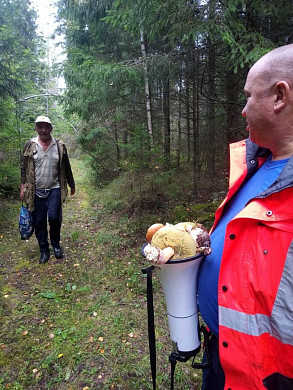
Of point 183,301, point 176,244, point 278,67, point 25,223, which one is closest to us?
point 278,67

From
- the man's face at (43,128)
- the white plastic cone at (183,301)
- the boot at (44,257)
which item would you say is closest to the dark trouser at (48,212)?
the boot at (44,257)

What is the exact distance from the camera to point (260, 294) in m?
0.96

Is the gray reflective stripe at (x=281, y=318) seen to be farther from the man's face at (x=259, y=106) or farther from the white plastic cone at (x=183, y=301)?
the man's face at (x=259, y=106)

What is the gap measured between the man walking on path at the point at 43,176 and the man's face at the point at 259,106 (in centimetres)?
373

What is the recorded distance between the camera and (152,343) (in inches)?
57.1

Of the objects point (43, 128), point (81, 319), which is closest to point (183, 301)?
point (81, 319)

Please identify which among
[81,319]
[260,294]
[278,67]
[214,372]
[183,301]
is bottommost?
[81,319]

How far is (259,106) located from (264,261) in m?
0.64

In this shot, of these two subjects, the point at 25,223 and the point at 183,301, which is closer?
the point at 183,301

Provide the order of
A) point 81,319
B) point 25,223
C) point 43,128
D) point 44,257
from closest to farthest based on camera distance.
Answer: point 81,319 → point 43,128 → point 25,223 → point 44,257

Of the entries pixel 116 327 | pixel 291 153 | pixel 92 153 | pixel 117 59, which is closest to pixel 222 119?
pixel 117 59

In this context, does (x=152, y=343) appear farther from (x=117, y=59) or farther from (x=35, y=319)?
(x=117, y=59)

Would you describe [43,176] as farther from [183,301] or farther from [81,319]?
[183,301]

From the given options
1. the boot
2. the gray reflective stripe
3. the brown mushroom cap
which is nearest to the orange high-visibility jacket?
the gray reflective stripe
